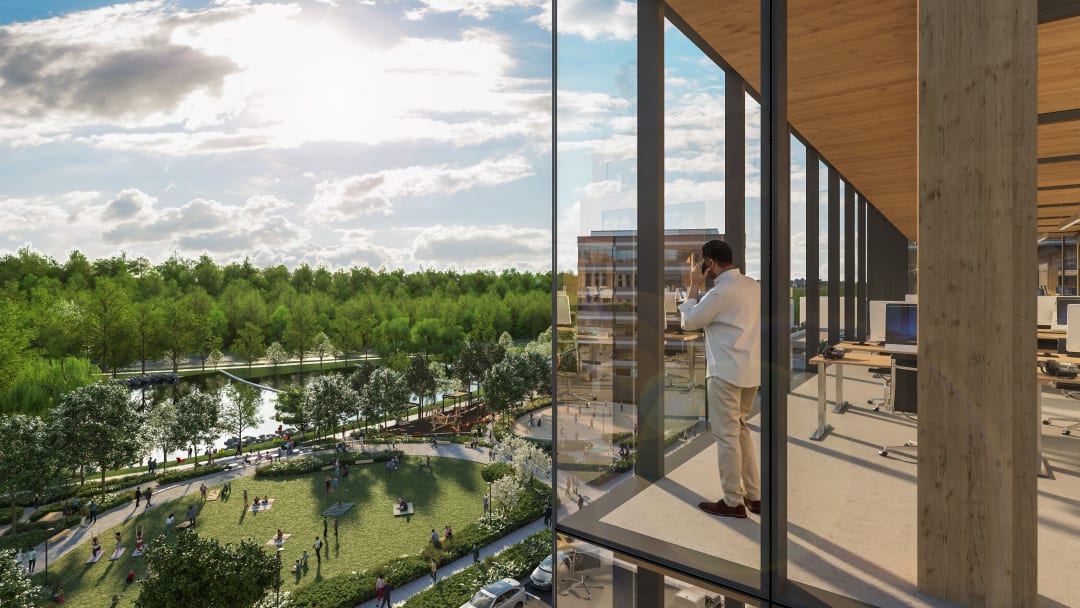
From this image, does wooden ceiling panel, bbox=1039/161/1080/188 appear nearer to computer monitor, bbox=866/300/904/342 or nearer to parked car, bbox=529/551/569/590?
computer monitor, bbox=866/300/904/342

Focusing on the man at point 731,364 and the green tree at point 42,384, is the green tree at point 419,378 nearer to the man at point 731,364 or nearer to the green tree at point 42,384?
the green tree at point 42,384

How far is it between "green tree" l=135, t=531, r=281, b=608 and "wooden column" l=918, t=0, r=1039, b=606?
11.8 metres

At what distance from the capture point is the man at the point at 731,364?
284 centimetres

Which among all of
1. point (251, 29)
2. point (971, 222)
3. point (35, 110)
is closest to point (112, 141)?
point (35, 110)

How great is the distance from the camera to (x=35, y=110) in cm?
3722

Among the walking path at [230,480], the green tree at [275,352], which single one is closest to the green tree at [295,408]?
the walking path at [230,480]

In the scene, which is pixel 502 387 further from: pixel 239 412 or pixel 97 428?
pixel 97 428

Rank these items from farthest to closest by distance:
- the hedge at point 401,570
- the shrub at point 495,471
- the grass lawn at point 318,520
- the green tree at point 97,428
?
1. the shrub at point 495,471
2. the green tree at point 97,428
3. the grass lawn at point 318,520
4. the hedge at point 401,570

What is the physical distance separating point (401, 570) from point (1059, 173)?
51.6 ft

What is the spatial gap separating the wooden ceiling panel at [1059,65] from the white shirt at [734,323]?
2772 mm

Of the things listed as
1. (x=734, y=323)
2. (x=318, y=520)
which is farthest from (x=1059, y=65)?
(x=318, y=520)

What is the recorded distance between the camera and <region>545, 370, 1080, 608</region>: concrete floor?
228 centimetres

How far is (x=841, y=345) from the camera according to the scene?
6148 mm

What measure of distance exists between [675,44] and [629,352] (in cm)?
213
